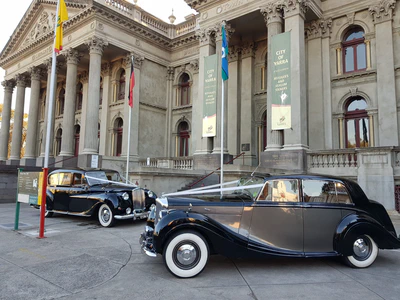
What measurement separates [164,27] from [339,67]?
15110 mm

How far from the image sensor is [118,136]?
82.1ft

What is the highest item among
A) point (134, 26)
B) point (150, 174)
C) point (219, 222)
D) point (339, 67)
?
point (134, 26)

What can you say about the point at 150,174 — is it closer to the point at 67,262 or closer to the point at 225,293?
the point at 67,262

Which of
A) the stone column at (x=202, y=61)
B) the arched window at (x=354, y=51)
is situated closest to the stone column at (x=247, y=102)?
the stone column at (x=202, y=61)

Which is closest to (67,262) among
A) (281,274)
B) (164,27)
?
(281,274)

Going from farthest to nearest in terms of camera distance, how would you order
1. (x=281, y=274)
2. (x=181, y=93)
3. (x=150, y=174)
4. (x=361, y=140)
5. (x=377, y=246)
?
(x=181, y=93) < (x=361, y=140) < (x=150, y=174) < (x=377, y=246) < (x=281, y=274)

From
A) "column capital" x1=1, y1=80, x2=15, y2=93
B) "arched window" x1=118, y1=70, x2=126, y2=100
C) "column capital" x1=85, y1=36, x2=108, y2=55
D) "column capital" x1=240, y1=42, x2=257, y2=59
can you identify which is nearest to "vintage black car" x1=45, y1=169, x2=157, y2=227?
"column capital" x1=85, y1=36, x2=108, y2=55

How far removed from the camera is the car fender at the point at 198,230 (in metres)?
4.73

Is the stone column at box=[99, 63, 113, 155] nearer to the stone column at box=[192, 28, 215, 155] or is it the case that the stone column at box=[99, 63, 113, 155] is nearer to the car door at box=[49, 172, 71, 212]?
the stone column at box=[192, 28, 215, 155]

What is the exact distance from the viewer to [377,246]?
527 centimetres

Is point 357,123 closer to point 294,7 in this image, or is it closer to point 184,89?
point 294,7

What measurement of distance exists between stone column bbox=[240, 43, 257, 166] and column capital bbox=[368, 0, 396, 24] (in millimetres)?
7238

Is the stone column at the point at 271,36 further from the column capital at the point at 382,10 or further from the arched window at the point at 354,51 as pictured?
the column capital at the point at 382,10

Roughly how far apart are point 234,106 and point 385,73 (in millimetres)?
A: 8916
